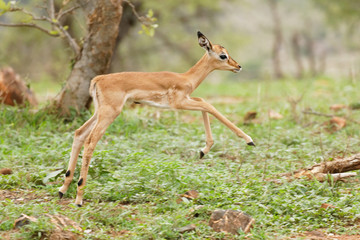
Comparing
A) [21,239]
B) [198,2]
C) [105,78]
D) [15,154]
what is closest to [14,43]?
[198,2]

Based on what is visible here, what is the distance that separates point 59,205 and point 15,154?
78.9 inches

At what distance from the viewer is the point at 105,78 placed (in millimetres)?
5242

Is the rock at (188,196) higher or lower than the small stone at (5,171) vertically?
higher

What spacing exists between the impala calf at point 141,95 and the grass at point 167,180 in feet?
1.16

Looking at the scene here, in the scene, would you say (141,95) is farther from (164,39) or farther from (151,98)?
(164,39)

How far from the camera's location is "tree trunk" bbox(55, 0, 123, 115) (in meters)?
7.82

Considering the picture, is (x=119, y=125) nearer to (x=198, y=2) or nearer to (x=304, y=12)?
(x=198, y=2)

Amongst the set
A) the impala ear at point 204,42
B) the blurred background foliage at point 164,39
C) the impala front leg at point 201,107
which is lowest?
the blurred background foliage at point 164,39

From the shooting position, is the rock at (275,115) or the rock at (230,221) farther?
the rock at (275,115)

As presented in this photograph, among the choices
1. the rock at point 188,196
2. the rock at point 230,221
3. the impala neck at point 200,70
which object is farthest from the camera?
the impala neck at point 200,70

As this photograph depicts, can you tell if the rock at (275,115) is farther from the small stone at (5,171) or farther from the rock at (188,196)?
the small stone at (5,171)

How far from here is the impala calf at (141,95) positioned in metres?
5.07

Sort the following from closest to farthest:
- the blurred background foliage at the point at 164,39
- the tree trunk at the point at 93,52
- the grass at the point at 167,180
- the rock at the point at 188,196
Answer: the grass at the point at 167,180
the rock at the point at 188,196
the tree trunk at the point at 93,52
the blurred background foliage at the point at 164,39

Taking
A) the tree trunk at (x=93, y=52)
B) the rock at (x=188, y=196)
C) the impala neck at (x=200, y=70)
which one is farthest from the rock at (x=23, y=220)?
the tree trunk at (x=93, y=52)
